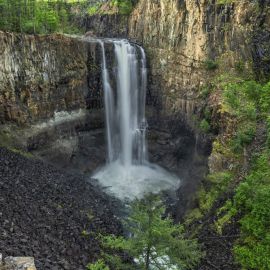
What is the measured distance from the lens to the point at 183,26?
38125mm

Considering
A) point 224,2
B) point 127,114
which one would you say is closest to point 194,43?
point 224,2

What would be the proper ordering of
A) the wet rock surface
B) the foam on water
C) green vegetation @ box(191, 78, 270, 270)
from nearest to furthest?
the wet rock surface, green vegetation @ box(191, 78, 270, 270), the foam on water

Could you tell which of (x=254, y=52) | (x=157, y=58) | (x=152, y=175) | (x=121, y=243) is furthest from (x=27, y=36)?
(x=121, y=243)

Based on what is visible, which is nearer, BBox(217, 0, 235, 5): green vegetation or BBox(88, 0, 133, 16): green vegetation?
BBox(217, 0, 235, 5): green vegetation

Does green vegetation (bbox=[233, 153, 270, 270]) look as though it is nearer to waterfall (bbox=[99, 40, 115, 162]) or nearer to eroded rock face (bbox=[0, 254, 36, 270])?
eroded rock face (bbox=[0, 254, 36, 270])

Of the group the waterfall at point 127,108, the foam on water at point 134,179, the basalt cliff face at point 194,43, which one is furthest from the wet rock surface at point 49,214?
the basalt cliff face at point 194,43

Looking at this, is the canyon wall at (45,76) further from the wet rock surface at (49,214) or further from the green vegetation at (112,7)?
the green vegetation at (112,7)

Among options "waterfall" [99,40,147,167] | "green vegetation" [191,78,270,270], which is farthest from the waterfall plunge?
"green vegetation" [191,78,270,270]

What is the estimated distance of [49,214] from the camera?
23.0 metres

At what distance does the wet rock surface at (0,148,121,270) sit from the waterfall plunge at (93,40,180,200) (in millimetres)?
7814

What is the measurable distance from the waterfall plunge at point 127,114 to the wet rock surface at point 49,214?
781cm

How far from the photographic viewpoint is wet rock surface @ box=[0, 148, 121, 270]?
59.9ft

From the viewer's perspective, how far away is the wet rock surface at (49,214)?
18.2 meters

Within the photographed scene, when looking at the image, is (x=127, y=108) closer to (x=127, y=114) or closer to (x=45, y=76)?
(x=127, y=114)
